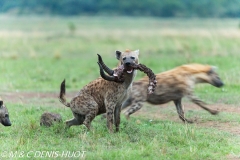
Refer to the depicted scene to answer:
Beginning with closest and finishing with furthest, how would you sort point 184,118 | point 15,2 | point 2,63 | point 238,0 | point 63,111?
point 184,118
point 63,111
point 2,63
point 238,0
point 15,2

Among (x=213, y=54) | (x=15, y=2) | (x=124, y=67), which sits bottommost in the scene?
(x=15, y=2)

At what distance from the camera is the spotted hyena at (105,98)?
648 cm

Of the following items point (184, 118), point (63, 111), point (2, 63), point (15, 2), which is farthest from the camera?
point (15, 2)

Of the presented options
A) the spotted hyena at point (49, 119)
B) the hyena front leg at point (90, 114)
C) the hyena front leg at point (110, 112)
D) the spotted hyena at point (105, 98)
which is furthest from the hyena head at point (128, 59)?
the spotted hyena at point (49, 119)

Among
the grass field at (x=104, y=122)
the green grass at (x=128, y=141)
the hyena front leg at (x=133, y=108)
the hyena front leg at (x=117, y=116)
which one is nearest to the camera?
the green grass at (x=128, y=141)

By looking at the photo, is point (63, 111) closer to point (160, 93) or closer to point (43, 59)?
point (160, 93)

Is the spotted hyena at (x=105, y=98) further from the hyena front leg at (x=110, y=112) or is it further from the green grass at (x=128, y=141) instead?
the green grass at (x=128, y=141)

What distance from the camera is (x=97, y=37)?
24078mm

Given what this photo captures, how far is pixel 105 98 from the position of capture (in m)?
6.52

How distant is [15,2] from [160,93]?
162ft

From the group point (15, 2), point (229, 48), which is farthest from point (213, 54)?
point (15, 2)

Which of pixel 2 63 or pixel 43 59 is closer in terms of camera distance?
pixel 2 63

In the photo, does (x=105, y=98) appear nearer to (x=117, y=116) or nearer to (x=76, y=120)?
(x=117, y=116)

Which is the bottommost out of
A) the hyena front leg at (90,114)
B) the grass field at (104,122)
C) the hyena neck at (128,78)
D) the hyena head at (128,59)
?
the grass field at (104,122)
